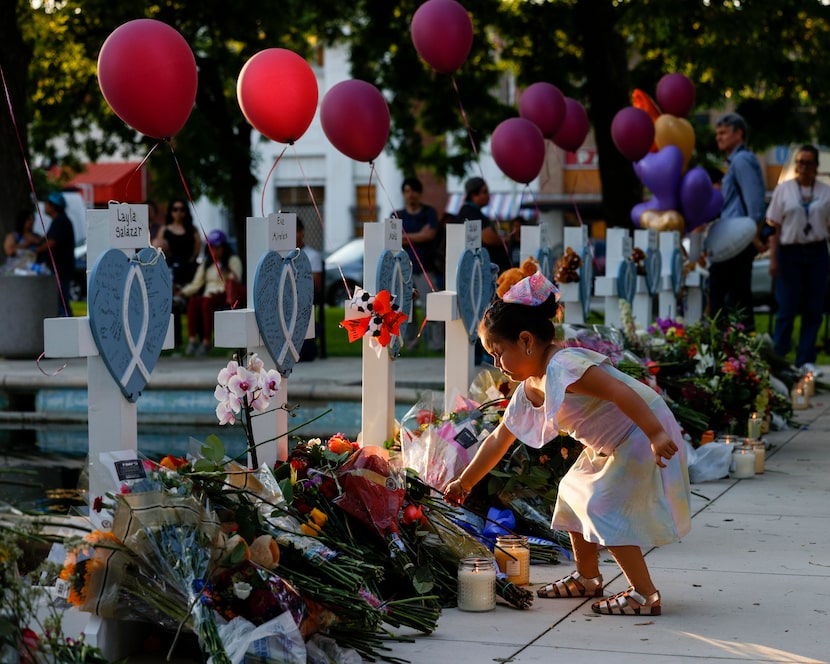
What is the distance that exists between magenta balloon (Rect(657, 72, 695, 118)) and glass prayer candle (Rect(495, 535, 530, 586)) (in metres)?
7.25

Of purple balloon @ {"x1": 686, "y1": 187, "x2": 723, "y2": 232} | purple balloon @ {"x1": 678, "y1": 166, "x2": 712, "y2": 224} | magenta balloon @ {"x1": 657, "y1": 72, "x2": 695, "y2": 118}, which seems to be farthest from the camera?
magenta balloon @ {"x1": 657, "y1": 72, "x2": 695, "y2": 118}

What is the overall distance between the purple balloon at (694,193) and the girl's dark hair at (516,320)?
635cm

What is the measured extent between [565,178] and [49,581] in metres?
38.5

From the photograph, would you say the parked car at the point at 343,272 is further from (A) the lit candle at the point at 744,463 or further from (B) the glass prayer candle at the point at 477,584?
(B) the glass prayer candle at the point at 477,584

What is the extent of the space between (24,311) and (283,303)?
9844 mm

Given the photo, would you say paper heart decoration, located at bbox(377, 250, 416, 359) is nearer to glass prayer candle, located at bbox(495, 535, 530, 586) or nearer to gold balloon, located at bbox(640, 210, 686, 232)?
glass prayer candle, located at bbox(495, 535, 530, 586)

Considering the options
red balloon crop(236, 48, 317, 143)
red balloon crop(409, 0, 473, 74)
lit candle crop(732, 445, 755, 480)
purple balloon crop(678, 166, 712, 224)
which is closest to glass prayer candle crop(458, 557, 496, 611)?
red balloon crop(236, 48, 317, 143)

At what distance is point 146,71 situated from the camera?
16.9 ft

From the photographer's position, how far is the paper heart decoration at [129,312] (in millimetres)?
4367

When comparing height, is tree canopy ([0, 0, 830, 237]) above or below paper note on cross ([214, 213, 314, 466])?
above

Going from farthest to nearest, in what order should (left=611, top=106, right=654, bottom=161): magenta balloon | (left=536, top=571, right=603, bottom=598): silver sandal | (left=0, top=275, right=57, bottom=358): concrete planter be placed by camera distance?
(left=0, top=275, right=57, bottom=358): concrete planter < (left=611, top=106, right=654, bottom=161): magenta balloon < (left=536, top=571, right=603, bottom=598): silver sandal

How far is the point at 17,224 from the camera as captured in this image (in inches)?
625

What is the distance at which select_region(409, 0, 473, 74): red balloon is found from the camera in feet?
29.6

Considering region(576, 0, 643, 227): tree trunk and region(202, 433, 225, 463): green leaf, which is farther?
region(576, 0, 643, 227): tree trunk
